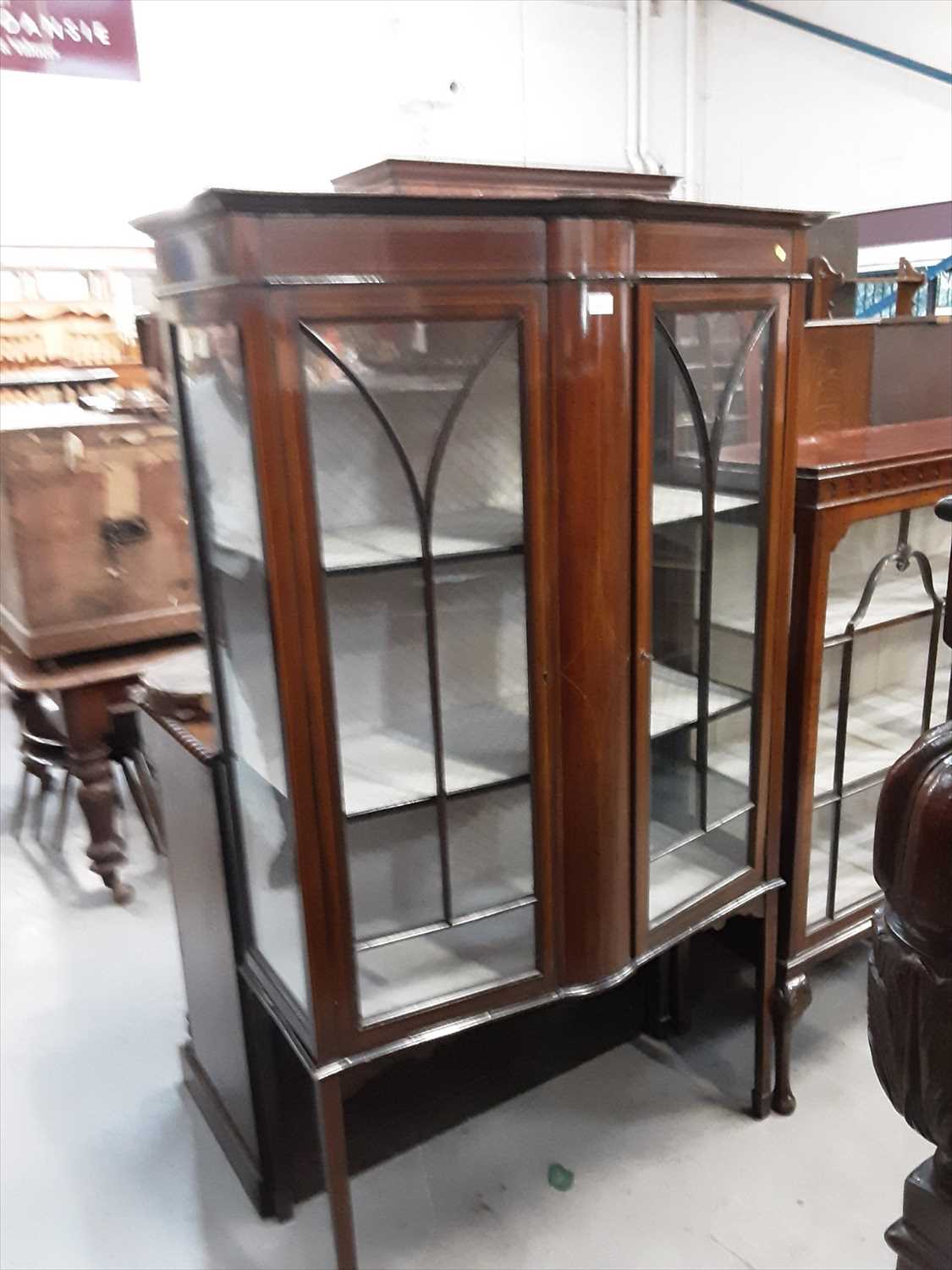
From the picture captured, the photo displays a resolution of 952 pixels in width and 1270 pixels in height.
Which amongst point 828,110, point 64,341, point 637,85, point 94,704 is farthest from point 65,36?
point 828,110

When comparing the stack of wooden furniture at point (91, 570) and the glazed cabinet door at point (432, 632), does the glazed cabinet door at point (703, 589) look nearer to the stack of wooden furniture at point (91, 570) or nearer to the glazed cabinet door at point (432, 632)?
the glazed cabinet door at point (432, 632)

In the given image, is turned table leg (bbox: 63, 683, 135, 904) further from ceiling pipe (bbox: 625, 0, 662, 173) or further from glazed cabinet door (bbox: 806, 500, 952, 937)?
ceiling pipe (bbox: 625, 0, 662, 173)

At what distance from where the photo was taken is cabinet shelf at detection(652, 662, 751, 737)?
1457 millimetres

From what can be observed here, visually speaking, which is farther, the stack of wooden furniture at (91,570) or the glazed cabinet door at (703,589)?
the stack of wooden furniture at (91,570)

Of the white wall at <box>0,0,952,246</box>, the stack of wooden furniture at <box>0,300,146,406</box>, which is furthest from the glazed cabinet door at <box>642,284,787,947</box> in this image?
the white wall at <box>0,0,952,246</box>

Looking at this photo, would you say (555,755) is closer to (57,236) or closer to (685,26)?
(57,236)

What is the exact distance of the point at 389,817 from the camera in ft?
4.20

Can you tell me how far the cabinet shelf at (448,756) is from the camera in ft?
4.21

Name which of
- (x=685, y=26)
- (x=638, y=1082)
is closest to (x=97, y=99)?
(x=685, y=26)

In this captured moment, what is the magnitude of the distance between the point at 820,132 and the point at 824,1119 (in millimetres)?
4672

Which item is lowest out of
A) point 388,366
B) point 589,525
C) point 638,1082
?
point 638,1082

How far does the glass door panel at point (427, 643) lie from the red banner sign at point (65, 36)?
4015 mm

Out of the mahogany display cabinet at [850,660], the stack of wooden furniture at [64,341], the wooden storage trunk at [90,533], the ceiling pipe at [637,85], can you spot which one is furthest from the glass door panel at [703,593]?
the ceiling pipe at [637,85]

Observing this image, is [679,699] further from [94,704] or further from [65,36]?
[65,36]
